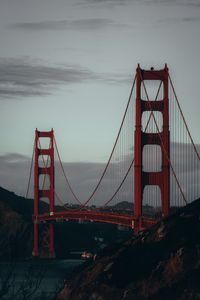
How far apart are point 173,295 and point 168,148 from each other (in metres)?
25.6

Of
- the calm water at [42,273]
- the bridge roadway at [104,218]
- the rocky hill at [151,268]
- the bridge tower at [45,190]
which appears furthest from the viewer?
the bridge tower at [45,190]

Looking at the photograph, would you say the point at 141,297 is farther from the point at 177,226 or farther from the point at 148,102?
the point at 148,102

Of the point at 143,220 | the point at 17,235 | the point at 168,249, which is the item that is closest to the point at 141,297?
the point at 168,249

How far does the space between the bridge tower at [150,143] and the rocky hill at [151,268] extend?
10701mm

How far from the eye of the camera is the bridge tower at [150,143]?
3046 inches

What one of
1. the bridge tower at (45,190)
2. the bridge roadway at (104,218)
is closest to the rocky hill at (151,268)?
the bridge roadway at (104,218)

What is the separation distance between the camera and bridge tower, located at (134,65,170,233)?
7738 cm

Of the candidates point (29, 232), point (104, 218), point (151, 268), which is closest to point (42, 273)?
point (104, 218)

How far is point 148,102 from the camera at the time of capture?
3199 inches

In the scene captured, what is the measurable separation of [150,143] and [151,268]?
22652mm

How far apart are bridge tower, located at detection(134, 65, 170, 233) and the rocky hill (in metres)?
10.7

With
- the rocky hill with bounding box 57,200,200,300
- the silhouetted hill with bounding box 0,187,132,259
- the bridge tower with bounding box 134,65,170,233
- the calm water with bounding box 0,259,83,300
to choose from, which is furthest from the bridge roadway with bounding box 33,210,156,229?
the silhouetted hill with bounding box 0,187,132,259

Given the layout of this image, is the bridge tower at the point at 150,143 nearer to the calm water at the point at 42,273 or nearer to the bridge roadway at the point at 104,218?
the bridge roadway at the point at 104,218

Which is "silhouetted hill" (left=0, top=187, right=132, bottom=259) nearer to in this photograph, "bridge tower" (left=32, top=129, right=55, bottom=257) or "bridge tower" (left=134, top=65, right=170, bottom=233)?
"bridge tower" (left=32, top=129, right=55, bottom=257)
